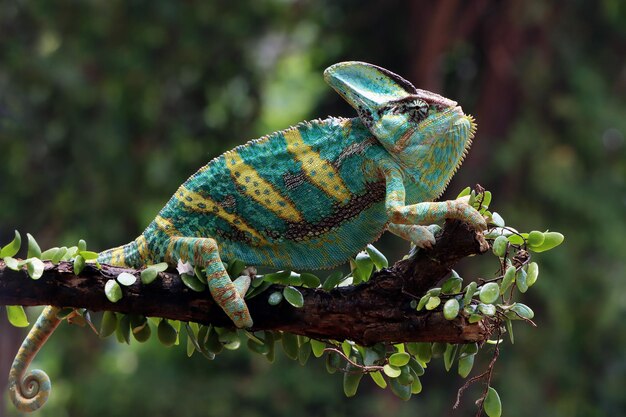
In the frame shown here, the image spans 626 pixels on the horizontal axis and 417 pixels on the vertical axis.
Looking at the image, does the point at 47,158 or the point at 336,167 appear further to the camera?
the point at 47,158

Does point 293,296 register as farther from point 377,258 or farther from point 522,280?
point 522,280

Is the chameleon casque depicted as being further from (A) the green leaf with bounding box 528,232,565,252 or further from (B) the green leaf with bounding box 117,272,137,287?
(A) the green leaf with bounding box 528,232,565,252

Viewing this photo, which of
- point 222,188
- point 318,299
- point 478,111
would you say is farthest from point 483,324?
point 478,111

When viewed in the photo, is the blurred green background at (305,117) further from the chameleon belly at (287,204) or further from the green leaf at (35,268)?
the green leaf at (35,268)

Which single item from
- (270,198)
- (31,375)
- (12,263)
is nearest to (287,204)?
(270,198)

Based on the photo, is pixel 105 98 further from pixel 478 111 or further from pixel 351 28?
pixel 478 111

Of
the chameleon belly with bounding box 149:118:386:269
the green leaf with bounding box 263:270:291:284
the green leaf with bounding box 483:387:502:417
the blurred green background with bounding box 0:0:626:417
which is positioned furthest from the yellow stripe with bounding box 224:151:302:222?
the blurred green background with bounding box 0:0:626:417
